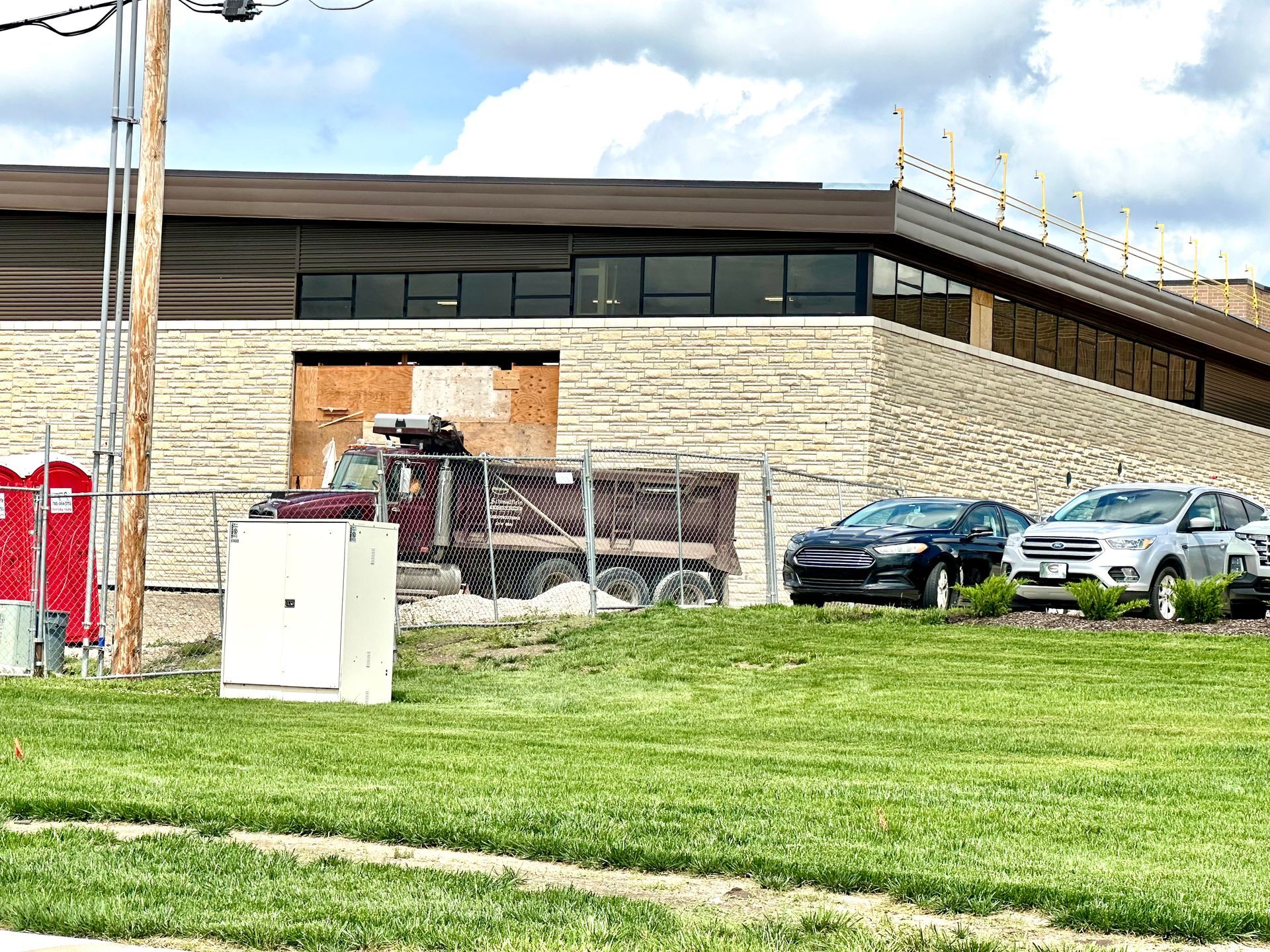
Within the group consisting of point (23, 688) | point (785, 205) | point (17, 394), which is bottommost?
point (23, 688)

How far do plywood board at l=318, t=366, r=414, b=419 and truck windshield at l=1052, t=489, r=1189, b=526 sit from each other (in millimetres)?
14393

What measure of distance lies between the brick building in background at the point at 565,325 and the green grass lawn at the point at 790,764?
11812 mm

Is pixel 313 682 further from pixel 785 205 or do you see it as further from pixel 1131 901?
pixel 785 205

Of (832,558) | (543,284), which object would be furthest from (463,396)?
(832,558)

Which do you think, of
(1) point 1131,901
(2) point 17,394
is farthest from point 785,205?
(1) point 1131,901

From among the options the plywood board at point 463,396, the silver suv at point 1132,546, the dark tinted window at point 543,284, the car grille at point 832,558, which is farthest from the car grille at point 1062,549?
the dark tinted window at point 543,284

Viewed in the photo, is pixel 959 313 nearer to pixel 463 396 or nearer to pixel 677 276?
pixel 677 276

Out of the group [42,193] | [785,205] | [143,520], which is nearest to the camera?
[143,520]

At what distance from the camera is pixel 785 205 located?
29.5 metres

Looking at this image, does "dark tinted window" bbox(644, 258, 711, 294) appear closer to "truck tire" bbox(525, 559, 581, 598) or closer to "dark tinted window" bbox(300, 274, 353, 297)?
"dark tinted window" bbox(300, 274, 353, 297)

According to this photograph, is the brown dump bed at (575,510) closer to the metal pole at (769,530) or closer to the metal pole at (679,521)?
the metal pole at (679,521)

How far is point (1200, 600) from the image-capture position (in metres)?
18.4

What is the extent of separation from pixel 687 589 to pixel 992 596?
5167 mm

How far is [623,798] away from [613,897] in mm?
2150
